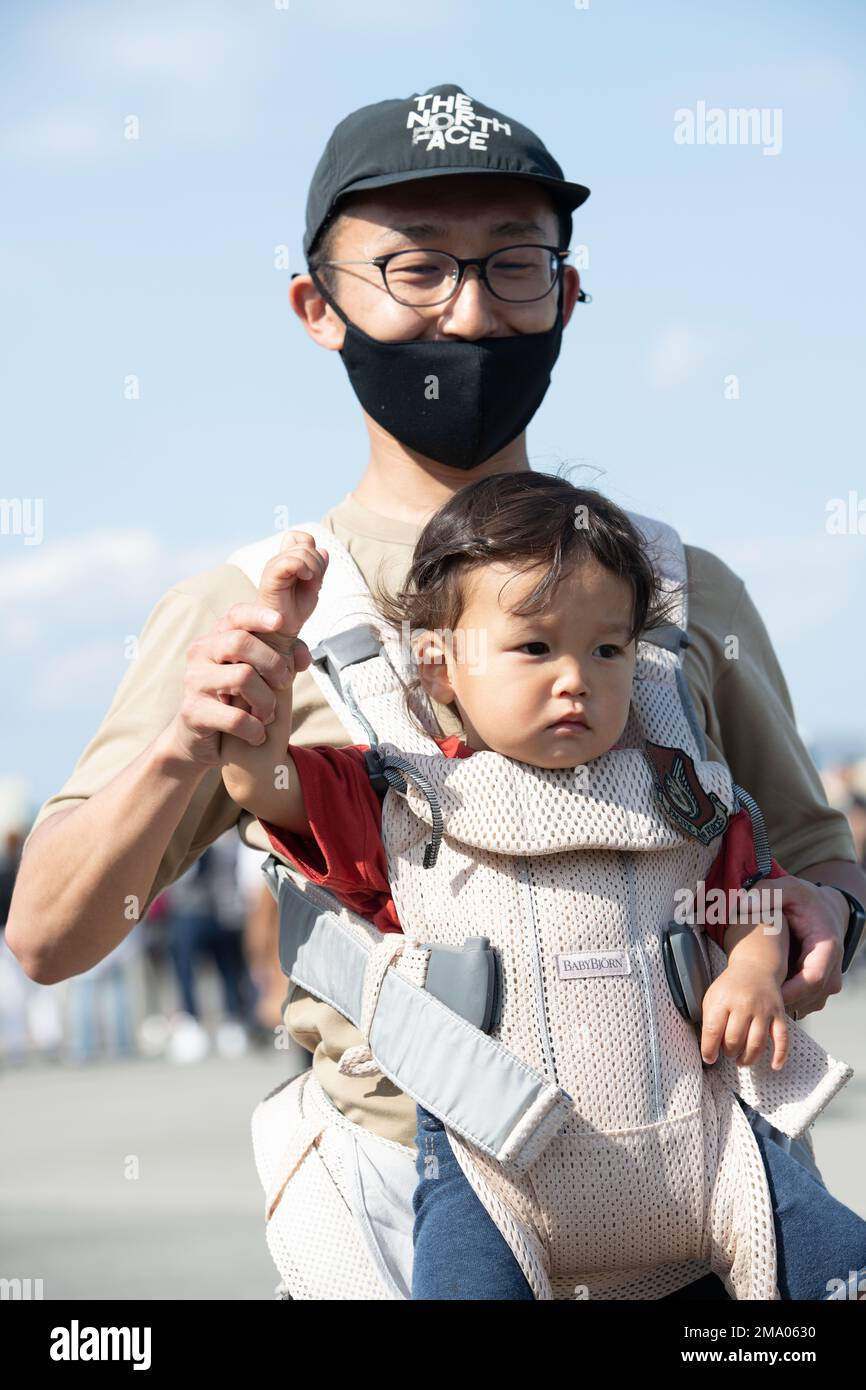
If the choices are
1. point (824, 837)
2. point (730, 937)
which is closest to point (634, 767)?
point (730, 937)

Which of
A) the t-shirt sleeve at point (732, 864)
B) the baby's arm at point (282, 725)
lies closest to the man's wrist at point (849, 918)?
the t-shirt sleeve at point (732, 864)

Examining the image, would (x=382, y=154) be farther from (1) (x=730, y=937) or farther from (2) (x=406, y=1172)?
(2) (x=406, y=1172)

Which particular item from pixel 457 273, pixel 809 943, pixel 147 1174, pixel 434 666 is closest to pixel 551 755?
pixel 434 666

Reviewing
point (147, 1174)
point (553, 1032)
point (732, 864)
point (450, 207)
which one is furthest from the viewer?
point (147, 1174)

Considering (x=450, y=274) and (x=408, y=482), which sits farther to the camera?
(x=408, y=482)

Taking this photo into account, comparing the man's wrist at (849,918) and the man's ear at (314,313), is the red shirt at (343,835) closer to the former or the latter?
the man's wrist at (849,918)

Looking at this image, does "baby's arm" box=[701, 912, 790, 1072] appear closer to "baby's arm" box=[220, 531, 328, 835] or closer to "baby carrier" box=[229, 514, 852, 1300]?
"baby carrier" box=[229, 514, 852, 1300]

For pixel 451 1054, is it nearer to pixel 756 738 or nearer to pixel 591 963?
pixel 591 963

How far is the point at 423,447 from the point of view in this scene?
11.2 ft

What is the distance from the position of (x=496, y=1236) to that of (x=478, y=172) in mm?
1867

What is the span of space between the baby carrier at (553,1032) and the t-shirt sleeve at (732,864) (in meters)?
0.03

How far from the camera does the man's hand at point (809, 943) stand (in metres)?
2.85

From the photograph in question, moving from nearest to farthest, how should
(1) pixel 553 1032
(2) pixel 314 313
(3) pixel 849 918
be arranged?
1. (1) pixel 553 1032
2. (3) pixel 849 918
3. (2) pixel 314 313
